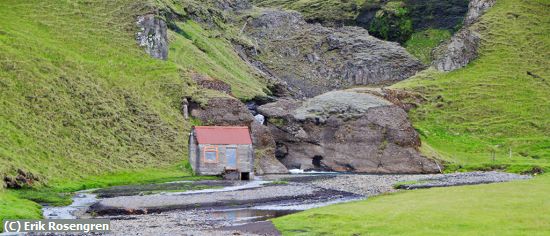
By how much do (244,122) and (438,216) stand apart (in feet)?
225

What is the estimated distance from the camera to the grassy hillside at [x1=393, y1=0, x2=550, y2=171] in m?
130

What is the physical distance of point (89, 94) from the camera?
11056cm

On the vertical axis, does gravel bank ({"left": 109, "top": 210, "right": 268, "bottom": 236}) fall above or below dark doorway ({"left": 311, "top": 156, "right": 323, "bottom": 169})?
below

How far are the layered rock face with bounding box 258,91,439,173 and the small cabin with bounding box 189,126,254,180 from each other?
17.5m

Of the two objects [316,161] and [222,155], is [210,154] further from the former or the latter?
[316,161]

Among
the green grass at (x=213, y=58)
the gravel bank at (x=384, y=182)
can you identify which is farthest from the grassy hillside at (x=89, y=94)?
the gravel bank at (x=384, y=182)

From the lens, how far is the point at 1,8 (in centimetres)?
13838

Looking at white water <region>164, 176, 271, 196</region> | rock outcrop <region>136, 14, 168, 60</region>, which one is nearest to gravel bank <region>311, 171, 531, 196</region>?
white water <region>164, 176, 271, 196</region>

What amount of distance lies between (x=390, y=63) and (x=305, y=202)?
13347cm

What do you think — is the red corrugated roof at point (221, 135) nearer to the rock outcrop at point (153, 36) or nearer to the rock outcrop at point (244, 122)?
the rock outcrop at point (244, 122)

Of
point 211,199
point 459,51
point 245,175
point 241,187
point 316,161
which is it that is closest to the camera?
point 211,199

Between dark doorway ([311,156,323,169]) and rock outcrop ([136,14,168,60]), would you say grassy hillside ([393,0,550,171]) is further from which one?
rock outcrop ([136,14,168,60])

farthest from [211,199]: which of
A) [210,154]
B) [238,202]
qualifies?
[210,154]

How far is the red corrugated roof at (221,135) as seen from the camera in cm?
10019
